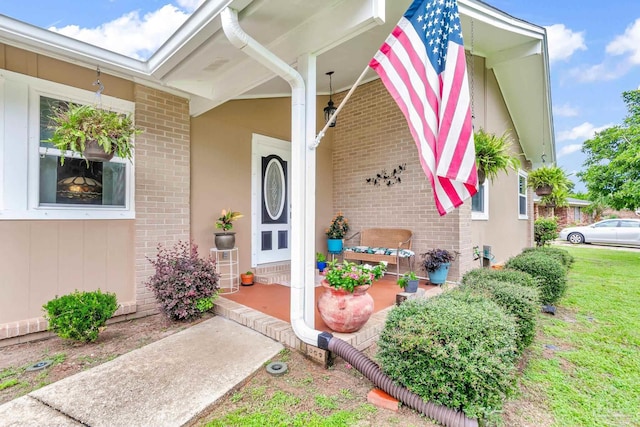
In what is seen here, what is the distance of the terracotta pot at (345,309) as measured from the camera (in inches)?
112

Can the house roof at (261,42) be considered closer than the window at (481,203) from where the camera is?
Yes

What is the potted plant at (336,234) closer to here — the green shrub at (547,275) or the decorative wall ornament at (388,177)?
the decorative wall ornament at (388,177)

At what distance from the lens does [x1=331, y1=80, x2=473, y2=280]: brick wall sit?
5.31 meters

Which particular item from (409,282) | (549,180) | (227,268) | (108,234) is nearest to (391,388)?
(409,282)

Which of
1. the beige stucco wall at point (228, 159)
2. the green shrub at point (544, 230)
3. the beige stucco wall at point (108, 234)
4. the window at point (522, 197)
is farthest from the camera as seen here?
the green shrub at point (544, 230)

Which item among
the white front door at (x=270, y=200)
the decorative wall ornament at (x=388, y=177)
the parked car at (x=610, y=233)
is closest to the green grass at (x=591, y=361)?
the decorative wall ornament at (x=388, y=177)

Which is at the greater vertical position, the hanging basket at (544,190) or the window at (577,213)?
the hanging basket at (544,190)

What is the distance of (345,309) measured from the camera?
2.85 meters

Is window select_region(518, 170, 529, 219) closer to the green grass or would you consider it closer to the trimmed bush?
the green grass

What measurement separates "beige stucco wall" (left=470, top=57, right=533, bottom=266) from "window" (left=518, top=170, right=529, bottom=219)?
0.99 feet

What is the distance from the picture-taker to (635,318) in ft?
13.8

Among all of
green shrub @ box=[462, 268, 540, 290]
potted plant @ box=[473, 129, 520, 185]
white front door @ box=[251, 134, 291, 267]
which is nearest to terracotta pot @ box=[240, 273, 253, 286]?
white front door @ box=[251, 134, 291, 267]

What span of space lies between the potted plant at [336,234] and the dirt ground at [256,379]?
11.1 feet

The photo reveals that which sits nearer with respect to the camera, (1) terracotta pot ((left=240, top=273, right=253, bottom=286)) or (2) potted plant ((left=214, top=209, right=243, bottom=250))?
(2) potted plant ((left=214, top=209, right=243, bottom=250))
